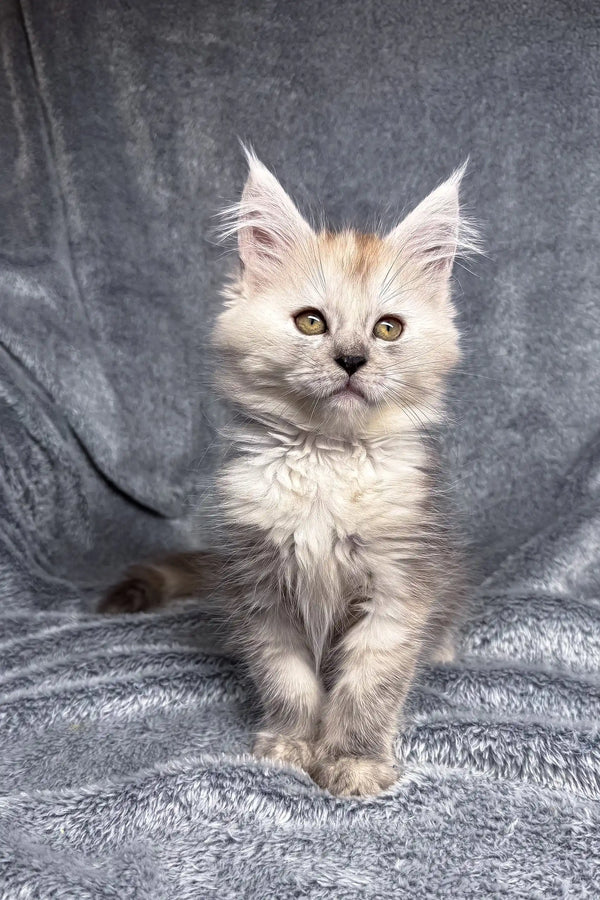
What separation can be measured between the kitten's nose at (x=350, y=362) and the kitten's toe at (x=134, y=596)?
803 millimetres

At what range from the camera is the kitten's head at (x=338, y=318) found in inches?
52.4

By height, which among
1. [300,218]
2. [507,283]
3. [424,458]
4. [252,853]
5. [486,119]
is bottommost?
[252,853]

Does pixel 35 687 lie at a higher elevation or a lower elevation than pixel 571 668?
lower

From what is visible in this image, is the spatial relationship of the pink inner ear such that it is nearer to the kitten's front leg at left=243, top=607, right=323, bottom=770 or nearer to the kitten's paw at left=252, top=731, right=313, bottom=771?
the kitten's front leg at left=243, top=607, right=323, bottom=770

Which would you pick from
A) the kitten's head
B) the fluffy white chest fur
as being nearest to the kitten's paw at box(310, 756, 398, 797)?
the fluffy white chest fur

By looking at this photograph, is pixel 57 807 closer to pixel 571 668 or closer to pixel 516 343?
pixel 571 668

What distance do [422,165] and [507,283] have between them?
0.32 metres

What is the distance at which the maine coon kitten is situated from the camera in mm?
1351

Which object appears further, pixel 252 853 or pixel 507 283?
pixel 507 283

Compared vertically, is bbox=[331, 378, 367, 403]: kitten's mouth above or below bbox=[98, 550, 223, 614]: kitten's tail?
above

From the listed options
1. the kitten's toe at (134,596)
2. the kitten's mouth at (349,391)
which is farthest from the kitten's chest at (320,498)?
the kitten's toe at (134,596)

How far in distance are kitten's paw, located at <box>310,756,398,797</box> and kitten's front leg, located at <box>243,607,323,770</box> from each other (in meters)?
0.06

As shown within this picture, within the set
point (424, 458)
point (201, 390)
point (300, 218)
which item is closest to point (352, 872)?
point (424, 458)

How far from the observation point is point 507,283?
2068 mm
